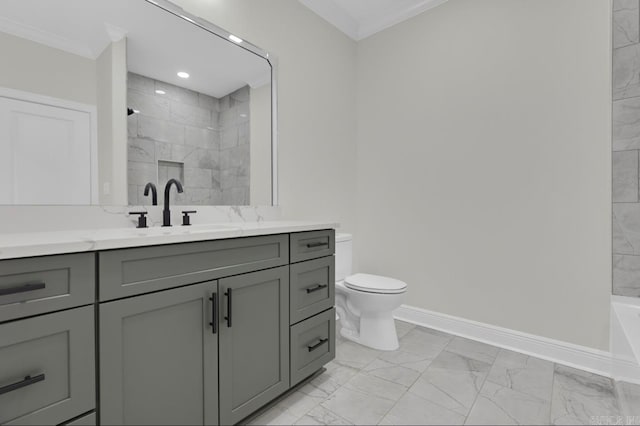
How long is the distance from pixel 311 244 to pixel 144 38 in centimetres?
135

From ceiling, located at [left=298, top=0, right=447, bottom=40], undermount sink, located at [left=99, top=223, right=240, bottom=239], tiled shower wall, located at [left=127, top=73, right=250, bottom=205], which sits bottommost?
undermount sink, located at [left=99, top=223, right=240, bottom=239]

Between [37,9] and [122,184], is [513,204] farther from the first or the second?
[37,9]

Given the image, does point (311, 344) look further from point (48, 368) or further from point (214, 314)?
point (48, 368)

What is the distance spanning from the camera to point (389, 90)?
269 cm

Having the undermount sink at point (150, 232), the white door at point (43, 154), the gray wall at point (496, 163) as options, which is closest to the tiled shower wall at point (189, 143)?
the white door at point (43, 154)

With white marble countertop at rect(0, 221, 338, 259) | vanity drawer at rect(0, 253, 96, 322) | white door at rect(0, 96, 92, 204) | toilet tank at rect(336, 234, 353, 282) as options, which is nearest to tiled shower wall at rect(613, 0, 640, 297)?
toilet tank at rect(336, 234, 353, 282)

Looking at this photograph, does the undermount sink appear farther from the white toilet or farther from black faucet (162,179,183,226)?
the white toilet

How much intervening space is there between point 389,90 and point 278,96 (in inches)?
42.1

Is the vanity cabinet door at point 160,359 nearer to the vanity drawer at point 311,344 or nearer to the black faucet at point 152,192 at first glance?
the vanity drawer at point 311,344

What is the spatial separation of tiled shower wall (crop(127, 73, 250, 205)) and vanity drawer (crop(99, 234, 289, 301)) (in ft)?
2.05

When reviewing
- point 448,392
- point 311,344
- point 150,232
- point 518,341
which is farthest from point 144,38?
point 518,341

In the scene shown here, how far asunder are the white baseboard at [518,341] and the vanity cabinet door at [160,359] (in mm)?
1824

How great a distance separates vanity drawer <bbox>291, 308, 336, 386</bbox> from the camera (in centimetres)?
151

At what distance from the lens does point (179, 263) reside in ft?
3.53
